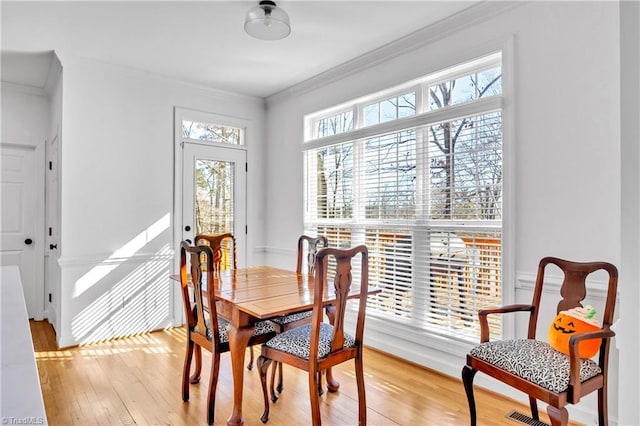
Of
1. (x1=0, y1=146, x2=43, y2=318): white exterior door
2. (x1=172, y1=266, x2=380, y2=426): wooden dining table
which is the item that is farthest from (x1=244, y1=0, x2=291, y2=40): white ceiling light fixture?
(x1=0, y1=146, x2=43, y2=318): white exterior door

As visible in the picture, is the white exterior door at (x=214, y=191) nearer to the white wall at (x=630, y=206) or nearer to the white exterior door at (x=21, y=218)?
the white exterior door at (x=21, y=218)

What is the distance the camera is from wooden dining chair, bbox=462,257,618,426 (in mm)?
1667

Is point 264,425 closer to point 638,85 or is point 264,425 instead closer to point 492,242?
point 492,242

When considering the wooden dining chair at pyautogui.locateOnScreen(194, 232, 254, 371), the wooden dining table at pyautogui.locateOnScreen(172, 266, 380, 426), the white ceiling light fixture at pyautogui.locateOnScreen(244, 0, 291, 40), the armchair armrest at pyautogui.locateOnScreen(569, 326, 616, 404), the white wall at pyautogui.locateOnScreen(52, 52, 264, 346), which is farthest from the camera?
the white wall at pyautogui.locateOnScreen(52, 52, 264, 346)

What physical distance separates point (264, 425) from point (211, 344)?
21.6 inches

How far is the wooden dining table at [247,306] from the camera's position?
78.9 inches

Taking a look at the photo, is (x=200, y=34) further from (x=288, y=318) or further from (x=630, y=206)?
(x=630, y=206)

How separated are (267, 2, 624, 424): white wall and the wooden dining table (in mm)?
1123

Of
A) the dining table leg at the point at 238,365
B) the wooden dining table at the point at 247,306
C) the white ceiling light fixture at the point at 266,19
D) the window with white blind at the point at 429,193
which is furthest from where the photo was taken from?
the window with white blind at the point at 429,193

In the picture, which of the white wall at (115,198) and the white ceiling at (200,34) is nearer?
the white ceiling at (200,34)

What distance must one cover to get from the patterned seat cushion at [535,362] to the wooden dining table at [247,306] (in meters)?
0.76

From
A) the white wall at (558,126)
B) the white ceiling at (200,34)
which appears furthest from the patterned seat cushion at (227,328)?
the white ceiling at (200,34)

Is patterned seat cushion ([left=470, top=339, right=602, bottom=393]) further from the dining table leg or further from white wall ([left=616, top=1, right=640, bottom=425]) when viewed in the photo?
white wall ([left=616, top=1, right=640, bottom=425])

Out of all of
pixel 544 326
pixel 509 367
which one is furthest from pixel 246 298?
pixel 544 326
